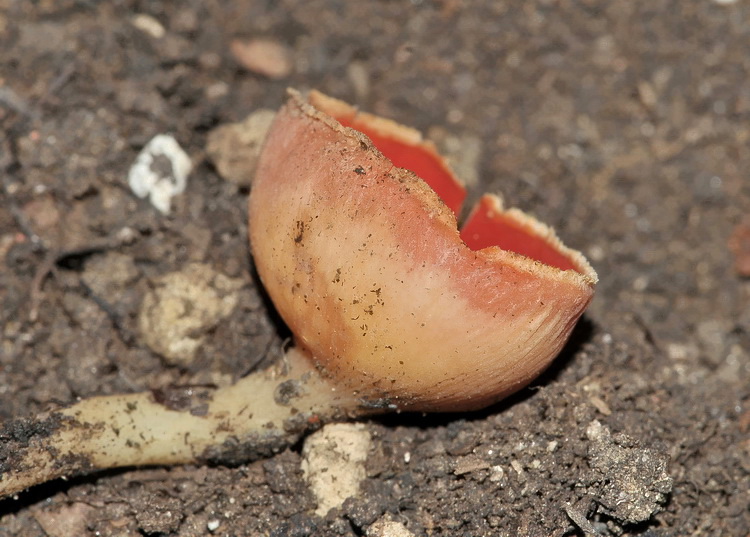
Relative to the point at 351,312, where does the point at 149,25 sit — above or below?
below

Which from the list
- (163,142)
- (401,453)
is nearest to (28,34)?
(163,142)

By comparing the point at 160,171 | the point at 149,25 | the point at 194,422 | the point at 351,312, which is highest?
the point at 351,312

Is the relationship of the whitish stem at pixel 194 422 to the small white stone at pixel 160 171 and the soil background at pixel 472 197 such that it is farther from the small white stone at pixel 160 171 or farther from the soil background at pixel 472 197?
the small white stone at pixel 160 171

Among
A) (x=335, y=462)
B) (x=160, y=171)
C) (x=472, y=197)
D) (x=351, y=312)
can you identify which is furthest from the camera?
(x=472, y=197)

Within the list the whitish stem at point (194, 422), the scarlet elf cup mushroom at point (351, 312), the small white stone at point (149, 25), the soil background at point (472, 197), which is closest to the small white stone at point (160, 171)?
the soil background at point (472, 197)

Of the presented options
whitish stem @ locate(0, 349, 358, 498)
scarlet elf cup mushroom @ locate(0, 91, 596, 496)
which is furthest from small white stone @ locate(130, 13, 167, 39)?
whitish stem @ locate(0, 349, 358, 498)

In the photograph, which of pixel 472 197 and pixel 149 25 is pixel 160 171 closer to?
pixel 149 25

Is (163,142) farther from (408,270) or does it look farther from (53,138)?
(408,270)

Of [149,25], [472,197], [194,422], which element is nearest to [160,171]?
[149,25]
